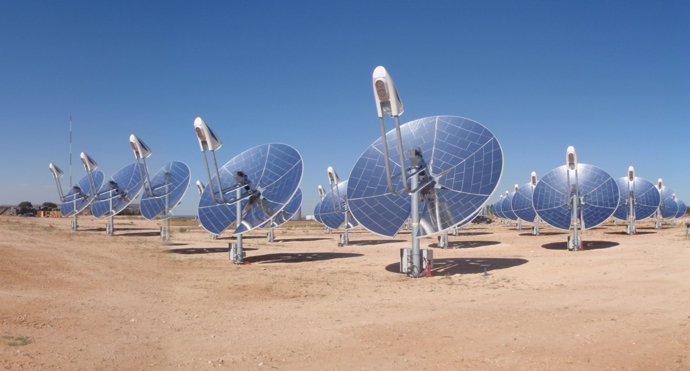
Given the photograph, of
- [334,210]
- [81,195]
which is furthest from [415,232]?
[81,195]

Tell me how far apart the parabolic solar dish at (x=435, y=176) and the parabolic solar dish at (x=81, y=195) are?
46384 mm

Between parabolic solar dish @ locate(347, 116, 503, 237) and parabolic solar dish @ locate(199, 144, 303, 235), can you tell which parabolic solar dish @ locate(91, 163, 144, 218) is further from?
parabolic solar dish @ locate(347, 116, 503, 237)

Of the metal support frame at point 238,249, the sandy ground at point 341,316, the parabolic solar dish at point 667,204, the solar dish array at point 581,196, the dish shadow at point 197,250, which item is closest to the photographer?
the sandy ground at point 341,316

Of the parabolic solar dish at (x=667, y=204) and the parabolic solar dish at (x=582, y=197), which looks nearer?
the parabolic solar dish at (x=582, y=197)

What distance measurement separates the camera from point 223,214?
125ft

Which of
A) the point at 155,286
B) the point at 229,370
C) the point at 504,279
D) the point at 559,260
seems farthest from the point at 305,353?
the point at 559,260

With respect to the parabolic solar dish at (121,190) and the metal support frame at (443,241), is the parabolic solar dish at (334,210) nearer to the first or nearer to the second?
the metal support frame at (443,241)

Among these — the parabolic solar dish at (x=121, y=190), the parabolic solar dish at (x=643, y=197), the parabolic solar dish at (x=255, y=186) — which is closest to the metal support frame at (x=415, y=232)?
the parabolic solar dish at (x=255, y=186)

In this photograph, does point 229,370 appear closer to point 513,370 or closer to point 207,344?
point 207,344

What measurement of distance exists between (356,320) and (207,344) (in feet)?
15.7

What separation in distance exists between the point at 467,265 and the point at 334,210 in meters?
29.7

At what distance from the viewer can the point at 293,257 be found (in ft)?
Answer: 129

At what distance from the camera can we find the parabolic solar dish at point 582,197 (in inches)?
1780

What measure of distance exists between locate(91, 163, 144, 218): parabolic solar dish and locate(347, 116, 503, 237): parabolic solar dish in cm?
3426
